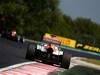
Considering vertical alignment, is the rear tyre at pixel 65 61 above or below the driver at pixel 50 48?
below

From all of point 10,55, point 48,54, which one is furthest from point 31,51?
point 10,55

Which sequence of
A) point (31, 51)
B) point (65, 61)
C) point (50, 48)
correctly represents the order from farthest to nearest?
point (50, 48) → point (31, 51) → point (65, 61)

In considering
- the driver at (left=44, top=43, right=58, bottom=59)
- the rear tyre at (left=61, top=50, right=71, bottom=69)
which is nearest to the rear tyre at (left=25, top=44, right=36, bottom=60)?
the driver at (left=44, top=43, right=58, bottom=59)

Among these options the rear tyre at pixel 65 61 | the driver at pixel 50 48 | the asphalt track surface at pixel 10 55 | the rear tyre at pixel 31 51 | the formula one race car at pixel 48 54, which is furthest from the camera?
the driver at pixel 50 48

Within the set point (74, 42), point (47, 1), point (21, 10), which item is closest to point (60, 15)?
point (47, 1)

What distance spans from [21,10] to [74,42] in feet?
55.0

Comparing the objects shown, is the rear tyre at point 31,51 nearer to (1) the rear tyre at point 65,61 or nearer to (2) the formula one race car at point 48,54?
(2) the formula one race car at point 48,54

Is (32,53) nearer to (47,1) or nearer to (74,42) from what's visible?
(74,42)

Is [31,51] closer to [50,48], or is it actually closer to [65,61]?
[50,48]

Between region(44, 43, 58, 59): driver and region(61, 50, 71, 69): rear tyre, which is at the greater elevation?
region(44, 43, 58, 59): driver

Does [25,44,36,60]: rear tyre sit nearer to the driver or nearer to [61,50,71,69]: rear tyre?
the driver

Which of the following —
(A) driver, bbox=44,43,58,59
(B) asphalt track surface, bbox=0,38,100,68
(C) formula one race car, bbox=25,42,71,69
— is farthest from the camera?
(A) driver, bbox=44,43,58,59

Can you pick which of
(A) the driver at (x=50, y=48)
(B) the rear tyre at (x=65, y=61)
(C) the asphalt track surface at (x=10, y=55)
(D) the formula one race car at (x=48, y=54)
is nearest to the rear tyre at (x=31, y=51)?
(D) the formula one race car at (x=48, y=54)

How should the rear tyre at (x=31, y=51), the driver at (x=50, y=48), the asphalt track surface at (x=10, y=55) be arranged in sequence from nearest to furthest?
1. the asphalt track surface at (x=10, y=55)
2. the rear tyre at (x=31, y=51)
3. the driver at (x=50, y=48)
